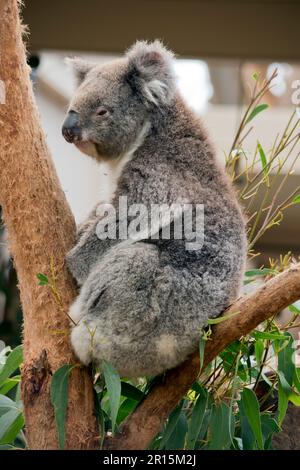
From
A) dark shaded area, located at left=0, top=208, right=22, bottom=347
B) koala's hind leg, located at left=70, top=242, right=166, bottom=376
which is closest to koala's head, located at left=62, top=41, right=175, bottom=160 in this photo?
koala's hind leg, located at left=70, top=242, right=166, bottom=376

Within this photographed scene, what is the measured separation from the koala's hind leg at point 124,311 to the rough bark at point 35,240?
0.08m

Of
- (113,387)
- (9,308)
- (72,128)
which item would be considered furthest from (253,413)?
(9,308)

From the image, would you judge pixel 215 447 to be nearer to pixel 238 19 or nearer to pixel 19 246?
pixel 19 246

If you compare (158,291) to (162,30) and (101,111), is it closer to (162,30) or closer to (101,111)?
(101,111)

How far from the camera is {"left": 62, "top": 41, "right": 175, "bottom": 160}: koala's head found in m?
2.58

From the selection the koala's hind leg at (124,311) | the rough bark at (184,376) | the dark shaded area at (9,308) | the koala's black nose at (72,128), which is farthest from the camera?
the dark shaded area at (9,308)

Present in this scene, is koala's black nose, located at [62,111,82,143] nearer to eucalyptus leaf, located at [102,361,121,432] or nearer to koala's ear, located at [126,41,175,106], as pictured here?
koala's ear, located at [126,41,175,106]

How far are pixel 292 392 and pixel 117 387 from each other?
0.59m

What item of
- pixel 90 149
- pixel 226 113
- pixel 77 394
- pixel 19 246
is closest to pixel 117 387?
pixel 77 394

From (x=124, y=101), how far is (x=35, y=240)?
701 mm

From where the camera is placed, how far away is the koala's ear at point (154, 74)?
2596 millimetres

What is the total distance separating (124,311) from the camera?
2209 millimetres

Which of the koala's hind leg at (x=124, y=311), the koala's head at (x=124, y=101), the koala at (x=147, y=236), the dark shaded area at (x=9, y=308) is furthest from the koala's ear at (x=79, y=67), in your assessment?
the dark shaded area at (x=9, y=308)

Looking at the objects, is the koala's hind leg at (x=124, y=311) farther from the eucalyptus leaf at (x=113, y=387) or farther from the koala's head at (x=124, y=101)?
the koala's head at (x=124, y=101)
